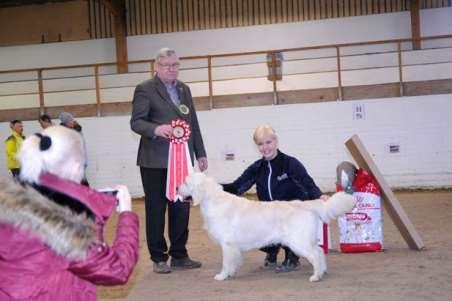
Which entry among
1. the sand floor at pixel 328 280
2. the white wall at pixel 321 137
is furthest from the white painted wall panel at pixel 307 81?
the sand floor at pixel 328 280

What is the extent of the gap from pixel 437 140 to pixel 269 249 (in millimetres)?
7169

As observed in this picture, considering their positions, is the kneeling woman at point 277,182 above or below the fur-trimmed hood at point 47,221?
below

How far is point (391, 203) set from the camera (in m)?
5.43

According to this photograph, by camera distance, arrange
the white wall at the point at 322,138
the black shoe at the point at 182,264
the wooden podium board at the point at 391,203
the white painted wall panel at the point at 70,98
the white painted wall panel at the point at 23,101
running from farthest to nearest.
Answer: the white painted wall panel at the point at 23,101
the white painted wall panel at the point at 70,98
the white wall at the point at 322,138
the wooden podium board at the point at 391,203
the black shoe at the point at 182,264

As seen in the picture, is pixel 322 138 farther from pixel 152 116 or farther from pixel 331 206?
pixel 331 206

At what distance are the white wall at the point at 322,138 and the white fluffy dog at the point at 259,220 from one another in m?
7.13

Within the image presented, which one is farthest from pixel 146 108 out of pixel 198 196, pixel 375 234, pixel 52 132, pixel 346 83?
pixel 346 83

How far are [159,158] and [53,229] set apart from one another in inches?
129

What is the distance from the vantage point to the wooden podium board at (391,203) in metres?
5.34

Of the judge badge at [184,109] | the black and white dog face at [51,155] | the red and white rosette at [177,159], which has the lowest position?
the red and white rosette at [177,159]

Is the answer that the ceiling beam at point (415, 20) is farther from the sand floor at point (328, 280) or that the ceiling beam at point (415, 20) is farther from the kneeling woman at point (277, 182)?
the kneeling woman at point (277, 182)

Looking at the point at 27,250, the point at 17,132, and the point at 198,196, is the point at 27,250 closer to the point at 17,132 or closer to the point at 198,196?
the point at 198,196

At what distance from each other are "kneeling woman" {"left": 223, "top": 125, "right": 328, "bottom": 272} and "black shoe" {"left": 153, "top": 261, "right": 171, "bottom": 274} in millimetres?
764

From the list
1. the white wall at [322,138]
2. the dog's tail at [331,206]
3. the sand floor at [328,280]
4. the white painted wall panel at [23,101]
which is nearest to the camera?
the sand floor at [328,280]
